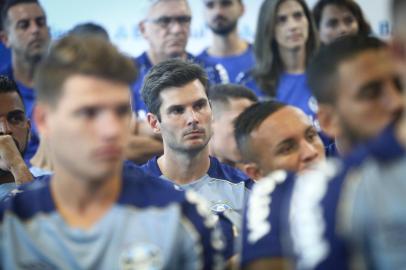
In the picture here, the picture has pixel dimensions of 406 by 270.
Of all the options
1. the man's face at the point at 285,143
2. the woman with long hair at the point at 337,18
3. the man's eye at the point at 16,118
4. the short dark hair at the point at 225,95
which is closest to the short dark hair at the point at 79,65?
the man's face at the point at 285,143

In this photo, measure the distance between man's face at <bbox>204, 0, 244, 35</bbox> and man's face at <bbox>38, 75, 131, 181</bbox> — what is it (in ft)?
11.1

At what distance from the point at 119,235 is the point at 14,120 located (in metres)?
1.57

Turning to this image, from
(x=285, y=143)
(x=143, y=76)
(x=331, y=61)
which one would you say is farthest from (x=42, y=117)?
(x=143, y=76)

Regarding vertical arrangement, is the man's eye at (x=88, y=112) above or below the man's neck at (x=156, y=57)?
above

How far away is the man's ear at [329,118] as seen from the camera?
7.36ft

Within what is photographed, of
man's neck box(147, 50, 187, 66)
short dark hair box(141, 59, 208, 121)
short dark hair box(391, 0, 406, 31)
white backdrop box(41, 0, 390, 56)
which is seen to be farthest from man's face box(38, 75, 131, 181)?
white backdrop box(41, 0, 390, 56)

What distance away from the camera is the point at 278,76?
507 centimetres

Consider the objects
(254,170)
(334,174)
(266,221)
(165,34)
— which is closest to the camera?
(334,174)

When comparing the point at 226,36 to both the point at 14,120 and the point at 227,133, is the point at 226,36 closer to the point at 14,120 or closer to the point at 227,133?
the point at 227,133

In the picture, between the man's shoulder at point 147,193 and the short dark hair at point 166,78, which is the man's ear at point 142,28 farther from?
the man's shoulder at point 147,193

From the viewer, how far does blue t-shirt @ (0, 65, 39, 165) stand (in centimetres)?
457

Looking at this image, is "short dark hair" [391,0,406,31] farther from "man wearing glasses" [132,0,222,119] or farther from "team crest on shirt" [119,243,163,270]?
"man wearing glasses" [132,0,222,119]

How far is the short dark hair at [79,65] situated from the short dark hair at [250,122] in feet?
3.26

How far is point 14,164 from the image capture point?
331 cm
